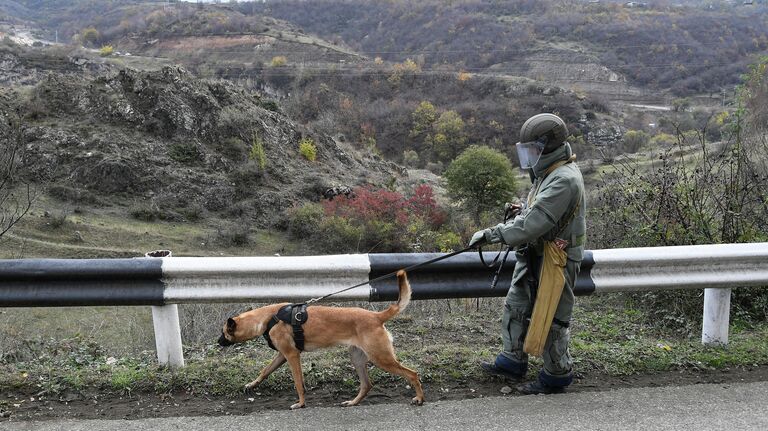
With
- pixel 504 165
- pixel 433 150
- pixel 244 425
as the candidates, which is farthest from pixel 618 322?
pixel 433 150

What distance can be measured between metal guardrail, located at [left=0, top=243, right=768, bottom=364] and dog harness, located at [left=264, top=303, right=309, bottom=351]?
385 millimetres

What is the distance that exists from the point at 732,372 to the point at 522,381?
5.24ft

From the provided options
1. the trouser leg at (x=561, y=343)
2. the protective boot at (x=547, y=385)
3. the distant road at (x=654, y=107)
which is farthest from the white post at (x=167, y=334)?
the distant road at (x=654, y=107)

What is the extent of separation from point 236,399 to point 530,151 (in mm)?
2585

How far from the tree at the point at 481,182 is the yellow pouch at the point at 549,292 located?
100ft

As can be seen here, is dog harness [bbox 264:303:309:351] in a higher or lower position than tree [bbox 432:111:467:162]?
higher

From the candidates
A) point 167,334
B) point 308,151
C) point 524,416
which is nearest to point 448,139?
point 308,151

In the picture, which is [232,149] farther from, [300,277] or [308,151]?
[300,277]

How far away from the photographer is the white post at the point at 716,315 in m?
5.36

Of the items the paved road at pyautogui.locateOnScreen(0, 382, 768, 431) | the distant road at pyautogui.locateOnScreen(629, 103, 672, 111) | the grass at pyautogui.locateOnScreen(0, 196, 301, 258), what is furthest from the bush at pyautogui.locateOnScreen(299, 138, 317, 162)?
the distant road at pyautogui.locateOnScreen(629, 103, 672, 111)

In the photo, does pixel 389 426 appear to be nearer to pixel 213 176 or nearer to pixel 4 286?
pixel 4 286

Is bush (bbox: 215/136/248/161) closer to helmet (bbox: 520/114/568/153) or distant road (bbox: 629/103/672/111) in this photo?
helmet (bbox: 520/114/568/153)

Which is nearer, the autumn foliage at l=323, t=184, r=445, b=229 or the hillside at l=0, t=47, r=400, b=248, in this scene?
the autumn foliage at l=323, t=184, r=445, b=229

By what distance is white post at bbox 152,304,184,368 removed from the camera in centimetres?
491
